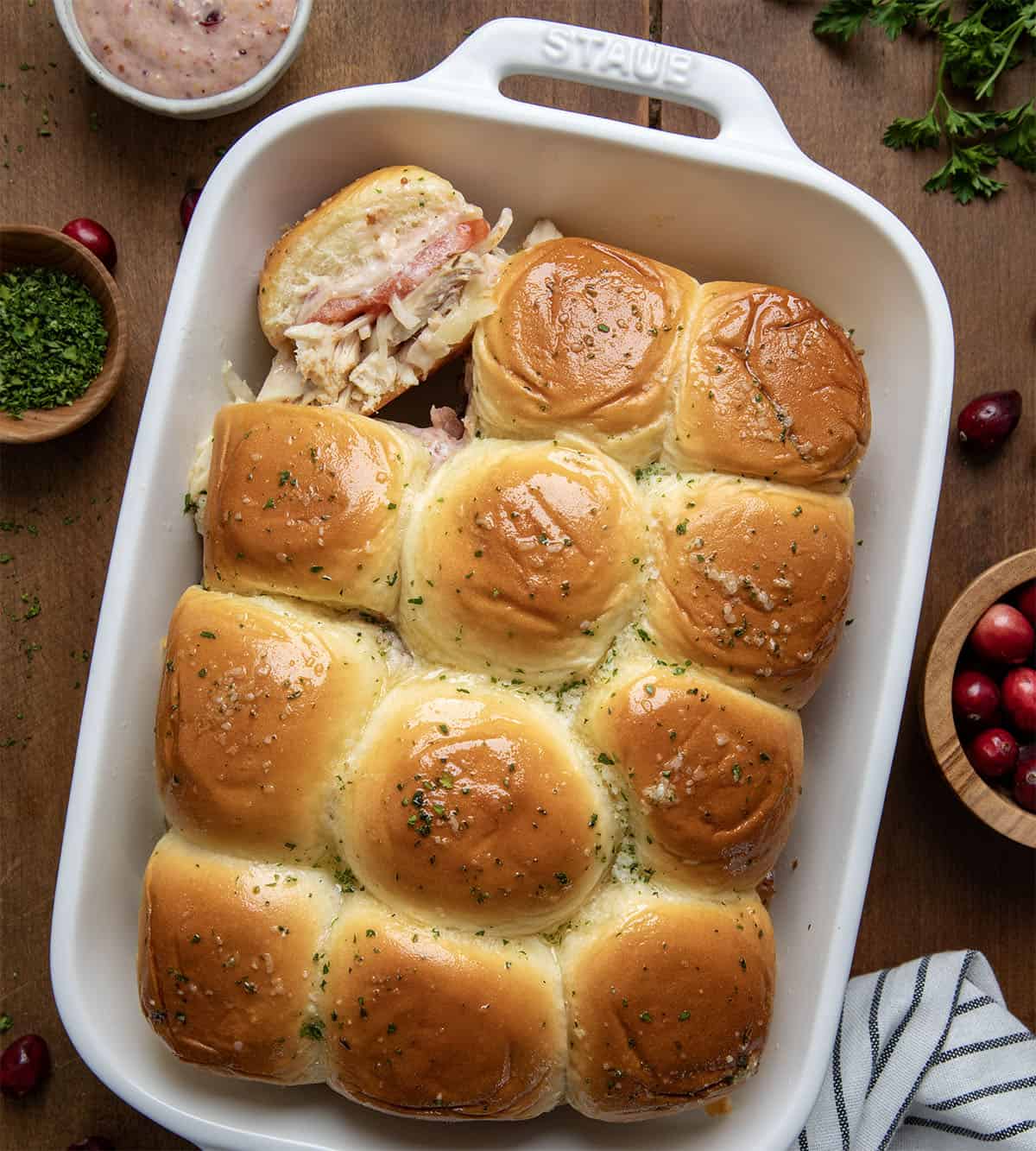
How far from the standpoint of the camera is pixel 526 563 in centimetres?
175

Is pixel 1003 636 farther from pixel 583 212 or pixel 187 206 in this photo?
pixel 187 206

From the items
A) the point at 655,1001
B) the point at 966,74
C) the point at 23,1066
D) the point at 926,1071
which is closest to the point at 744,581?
the point at 655,1001

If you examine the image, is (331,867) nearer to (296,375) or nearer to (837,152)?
(296,375)

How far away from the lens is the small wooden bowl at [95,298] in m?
2.16

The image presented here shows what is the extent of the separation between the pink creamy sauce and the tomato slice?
578 millimetres

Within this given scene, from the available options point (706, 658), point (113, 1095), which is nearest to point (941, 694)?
point (706, 658)

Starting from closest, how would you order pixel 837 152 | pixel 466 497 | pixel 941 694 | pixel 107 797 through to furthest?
pixel 466 497 < pixel 107 797 < pixel 941 694 < pixel 837 152

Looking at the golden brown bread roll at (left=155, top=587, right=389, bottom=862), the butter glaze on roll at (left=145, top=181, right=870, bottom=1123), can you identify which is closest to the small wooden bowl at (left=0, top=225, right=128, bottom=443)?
the butter glaze on roll at (left=145, top=181, right=870, bottom=1123)

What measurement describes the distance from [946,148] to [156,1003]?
7.70ft

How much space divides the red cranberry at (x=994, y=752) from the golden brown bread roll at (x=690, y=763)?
60 centimetres

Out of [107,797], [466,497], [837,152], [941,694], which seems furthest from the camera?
[837,152]

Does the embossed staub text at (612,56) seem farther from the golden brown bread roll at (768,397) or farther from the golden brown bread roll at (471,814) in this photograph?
the golden brown bread roll at (471,814)

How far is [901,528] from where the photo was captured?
2.04m

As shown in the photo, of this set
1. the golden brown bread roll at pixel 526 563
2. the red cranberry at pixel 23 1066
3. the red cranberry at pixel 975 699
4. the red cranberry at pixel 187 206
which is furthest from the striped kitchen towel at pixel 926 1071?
the red cranberry at pixel 187 206
